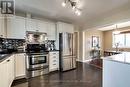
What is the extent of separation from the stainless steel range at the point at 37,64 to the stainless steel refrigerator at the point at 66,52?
76 cm

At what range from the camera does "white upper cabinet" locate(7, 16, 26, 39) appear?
3.69 m

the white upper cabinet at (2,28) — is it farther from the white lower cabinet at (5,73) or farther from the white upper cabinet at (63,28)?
the white upper cabinet at (63,28)

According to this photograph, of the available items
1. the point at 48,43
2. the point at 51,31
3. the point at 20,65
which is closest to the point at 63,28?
the point at 51,31

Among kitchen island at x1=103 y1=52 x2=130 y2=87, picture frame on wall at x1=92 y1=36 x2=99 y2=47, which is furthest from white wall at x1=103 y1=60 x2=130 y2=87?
picture frame on wall at x1=92 y1=36 x2=99 y2=47

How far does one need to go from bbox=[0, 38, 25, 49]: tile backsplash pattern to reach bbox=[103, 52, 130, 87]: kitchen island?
3.49 meters

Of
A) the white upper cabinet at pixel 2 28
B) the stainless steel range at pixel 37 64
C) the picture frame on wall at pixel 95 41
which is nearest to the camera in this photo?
the white upper cabinet at pixel 2 28

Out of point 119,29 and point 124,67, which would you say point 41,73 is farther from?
point 119,29

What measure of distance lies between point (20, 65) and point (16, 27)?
56.1 inches

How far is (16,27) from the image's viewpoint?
12.6 feet

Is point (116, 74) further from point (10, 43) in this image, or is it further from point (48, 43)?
point (10, 43)

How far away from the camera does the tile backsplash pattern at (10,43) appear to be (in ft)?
12.8

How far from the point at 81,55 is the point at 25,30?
4.36m

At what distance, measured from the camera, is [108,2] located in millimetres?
3510

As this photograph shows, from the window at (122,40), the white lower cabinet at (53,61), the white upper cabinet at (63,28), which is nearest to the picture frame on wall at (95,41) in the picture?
the window at (122,40)
